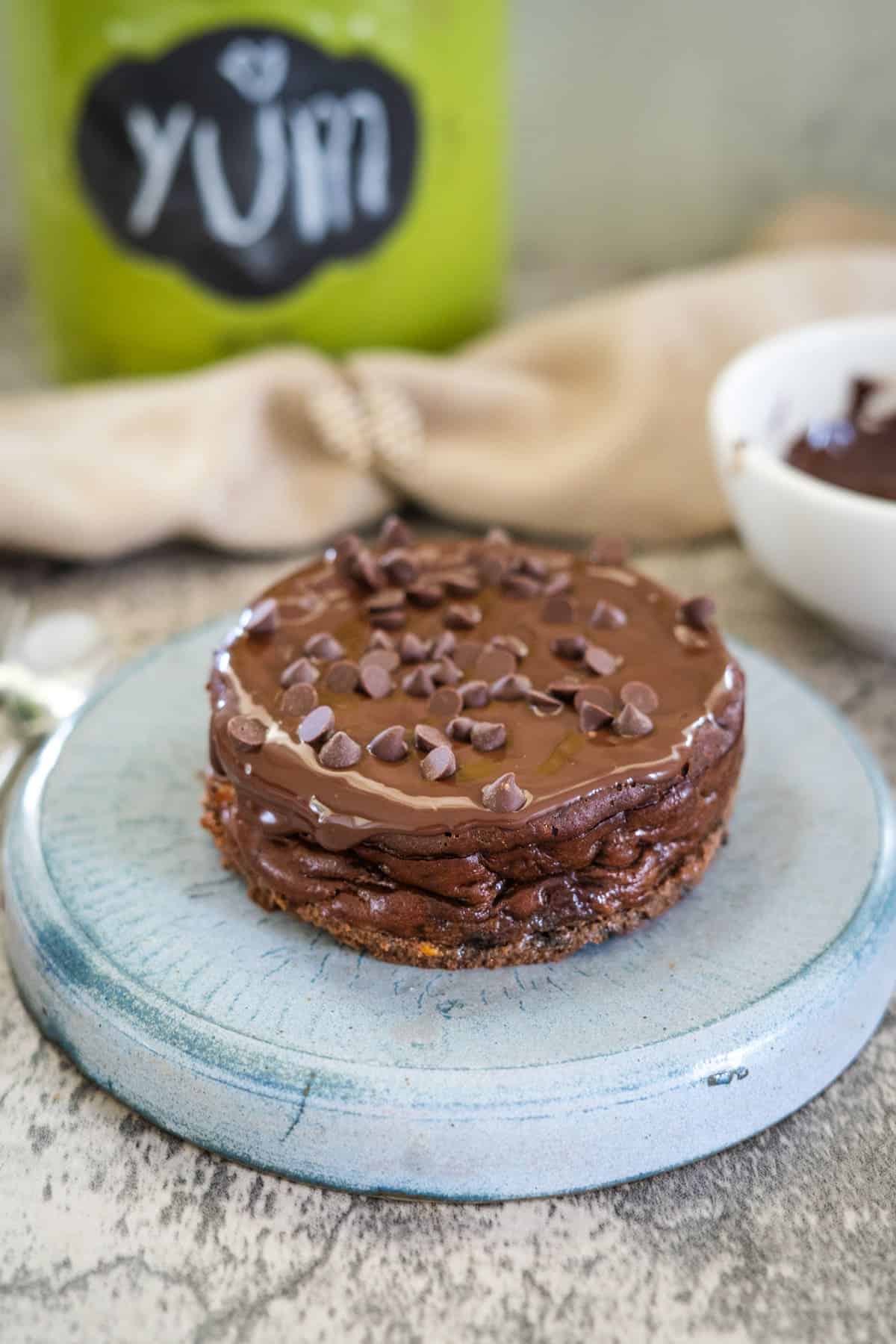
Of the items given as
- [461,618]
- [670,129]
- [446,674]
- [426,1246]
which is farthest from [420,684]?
[670,129]

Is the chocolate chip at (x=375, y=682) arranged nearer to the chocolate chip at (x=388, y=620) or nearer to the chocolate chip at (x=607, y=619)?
the chocolate chip at (x=388, y=620)

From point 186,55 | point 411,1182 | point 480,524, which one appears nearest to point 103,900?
point 411,1182

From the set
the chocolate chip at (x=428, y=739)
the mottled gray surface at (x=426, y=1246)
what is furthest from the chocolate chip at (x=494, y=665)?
the mottled gray surface at (x=426, y=1246)

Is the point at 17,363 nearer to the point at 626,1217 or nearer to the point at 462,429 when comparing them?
the point at 462,429

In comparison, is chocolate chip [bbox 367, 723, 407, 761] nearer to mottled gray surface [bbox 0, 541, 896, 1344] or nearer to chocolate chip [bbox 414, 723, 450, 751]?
chocolate chip [bbox 414, 723, 450, 751]

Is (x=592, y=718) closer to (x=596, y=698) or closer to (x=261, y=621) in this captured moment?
(x=596, y=698)

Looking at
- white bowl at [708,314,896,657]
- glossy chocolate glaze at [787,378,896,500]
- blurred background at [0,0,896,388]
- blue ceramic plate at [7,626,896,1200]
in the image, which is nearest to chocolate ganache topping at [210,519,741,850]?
blue ceramic plate at [7,626,896,1200]
